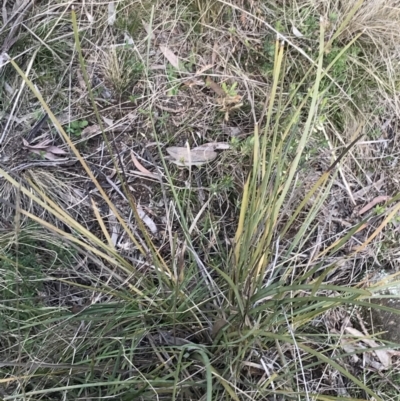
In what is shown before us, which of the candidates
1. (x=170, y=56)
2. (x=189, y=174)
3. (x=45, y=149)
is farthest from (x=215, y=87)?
(x=45, y=149)

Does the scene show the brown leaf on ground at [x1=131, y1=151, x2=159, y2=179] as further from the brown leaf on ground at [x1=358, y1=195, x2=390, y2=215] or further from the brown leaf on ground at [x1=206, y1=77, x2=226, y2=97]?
the brown leaf on ground at [x1=358, y1=195, x2=390, y2=215]

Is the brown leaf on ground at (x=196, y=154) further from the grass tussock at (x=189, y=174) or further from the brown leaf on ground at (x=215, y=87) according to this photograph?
the brown leaf on ground at (x=215, y=87)

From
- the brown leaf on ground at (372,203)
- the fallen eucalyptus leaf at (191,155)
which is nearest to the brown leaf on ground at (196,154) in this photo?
the fallen eucalyptus leaf at (191,155)

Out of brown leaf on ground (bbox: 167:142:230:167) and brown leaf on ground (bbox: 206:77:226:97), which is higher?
brown leaf on ground (bbox: 206:77:226:97)

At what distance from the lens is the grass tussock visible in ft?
4.66

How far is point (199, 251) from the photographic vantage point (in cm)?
156

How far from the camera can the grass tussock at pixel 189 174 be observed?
4.66 feet

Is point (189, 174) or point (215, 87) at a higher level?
point (215, 87)

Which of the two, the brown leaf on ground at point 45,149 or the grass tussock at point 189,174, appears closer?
the grass tussock at point 189,174

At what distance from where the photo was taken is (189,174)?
5.36 feet

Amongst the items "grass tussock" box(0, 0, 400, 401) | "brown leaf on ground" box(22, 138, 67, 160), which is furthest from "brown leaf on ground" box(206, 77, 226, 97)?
"brown leaf on ground" box(22, 138, 67, 160)

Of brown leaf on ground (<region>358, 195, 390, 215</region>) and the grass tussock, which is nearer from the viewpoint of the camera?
the grass tussock

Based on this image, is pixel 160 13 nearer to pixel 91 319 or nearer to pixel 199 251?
pixel 199 251

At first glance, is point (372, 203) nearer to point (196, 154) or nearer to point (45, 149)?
point (196, 154)
